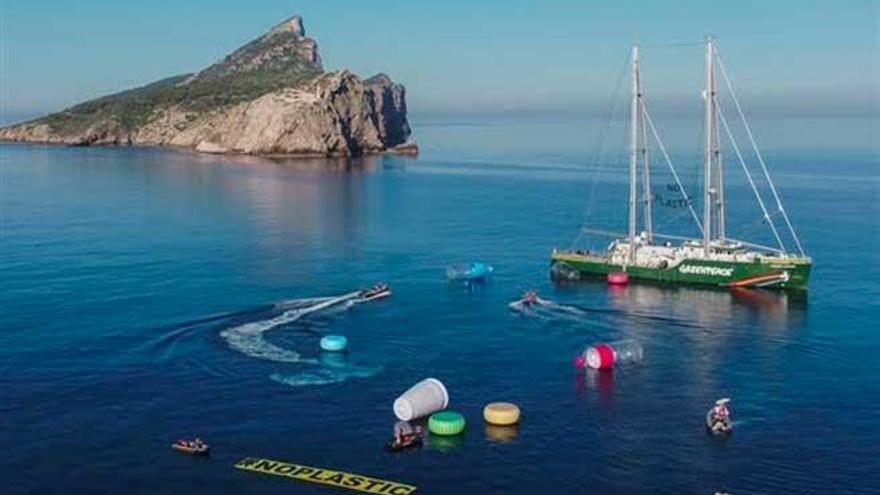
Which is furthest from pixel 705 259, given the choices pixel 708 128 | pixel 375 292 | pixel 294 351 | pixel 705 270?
pixel 294 351

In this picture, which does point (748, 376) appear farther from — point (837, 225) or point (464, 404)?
point (837, 225)

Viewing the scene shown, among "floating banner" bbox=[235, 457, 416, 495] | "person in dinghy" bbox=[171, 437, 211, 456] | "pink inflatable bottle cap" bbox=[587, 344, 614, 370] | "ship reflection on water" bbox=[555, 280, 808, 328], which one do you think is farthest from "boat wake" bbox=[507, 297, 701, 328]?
"person in dinghy" bbox=[171, 437, 211, 456]

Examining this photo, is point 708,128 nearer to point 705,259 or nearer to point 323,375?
point 705,259

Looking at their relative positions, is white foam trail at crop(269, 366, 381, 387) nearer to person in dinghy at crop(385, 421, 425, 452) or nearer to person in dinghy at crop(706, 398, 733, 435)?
person in dinghy at crop(385, 421, 425, 452)

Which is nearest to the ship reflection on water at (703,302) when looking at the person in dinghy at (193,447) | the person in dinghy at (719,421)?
the person in dinghy at (719,421)

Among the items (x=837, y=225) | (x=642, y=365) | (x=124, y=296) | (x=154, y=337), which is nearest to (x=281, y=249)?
(x=124, y=296)

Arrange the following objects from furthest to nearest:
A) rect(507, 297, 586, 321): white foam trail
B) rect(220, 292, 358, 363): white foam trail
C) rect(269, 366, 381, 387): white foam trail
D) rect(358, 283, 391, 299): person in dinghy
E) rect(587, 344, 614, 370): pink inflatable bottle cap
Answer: rect(358, 283, 391, 299): person in dinghy → rect(507, 297, 586, 321): white foam trail → rect(220, 292, 358, 363): white foam trail → rect(587, 344, 614, 370): pink inflatable bottle cap → rect(269, 366, 381, 387): white foam trail

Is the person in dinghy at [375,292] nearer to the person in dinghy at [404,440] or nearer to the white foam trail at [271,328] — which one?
the white foam trail at [271,328]
